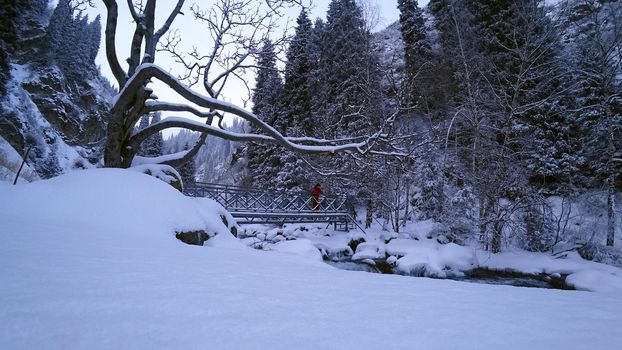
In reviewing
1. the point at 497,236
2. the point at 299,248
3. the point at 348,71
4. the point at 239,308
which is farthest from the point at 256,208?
the point at 239,308

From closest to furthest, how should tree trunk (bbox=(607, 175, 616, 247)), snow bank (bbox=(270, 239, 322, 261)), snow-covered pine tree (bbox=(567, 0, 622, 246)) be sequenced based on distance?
snow bank (bbox=(270, 239, 322, 261)) → tree trunk (bbox=(607, 175, 616, 247)) → snow-covered pine tree (bbox=(567, 0, 622, 246))

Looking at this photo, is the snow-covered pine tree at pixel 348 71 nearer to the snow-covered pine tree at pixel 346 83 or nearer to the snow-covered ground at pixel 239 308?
the snow-covered pine tree at pixel 346 83

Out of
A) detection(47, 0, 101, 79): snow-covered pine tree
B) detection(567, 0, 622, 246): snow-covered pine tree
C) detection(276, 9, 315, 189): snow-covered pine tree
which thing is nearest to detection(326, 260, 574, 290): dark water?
Answer: detection(567, 0, 622, 246): snow-covered pine tree

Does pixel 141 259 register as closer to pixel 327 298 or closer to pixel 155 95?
pixel 327 298

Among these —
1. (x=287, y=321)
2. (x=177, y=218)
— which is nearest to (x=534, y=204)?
(x=177, y=218)

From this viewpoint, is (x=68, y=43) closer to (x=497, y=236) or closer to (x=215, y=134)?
(x=215, y=134)

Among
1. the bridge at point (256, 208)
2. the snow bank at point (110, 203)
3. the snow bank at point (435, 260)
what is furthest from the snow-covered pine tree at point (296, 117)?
the snow bank at point (110, 203)

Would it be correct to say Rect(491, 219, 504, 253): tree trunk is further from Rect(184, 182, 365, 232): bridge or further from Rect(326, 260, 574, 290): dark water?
Rect(184, 182, 365, 232): bridge

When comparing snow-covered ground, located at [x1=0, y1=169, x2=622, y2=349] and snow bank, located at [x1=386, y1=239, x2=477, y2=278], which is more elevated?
snow-covered ground, located at [x1=0, y1=169, x2=622, y2=349]

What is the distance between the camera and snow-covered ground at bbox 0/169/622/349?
981mm

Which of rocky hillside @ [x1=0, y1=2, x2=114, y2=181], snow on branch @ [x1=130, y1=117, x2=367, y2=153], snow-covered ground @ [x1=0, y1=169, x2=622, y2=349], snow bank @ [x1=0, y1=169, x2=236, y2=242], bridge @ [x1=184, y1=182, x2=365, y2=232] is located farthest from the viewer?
rocky hillside @ [x1=0, y1=2, x2=114, y2=181]

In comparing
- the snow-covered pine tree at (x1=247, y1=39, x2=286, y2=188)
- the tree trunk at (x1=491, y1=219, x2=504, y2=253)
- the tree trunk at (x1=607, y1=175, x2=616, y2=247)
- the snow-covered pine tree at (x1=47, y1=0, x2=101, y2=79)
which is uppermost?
the snow-covered pine tree at (x1=47, y1=0, x2=101, y2=79)

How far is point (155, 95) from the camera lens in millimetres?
7129

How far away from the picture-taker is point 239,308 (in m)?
1.31
